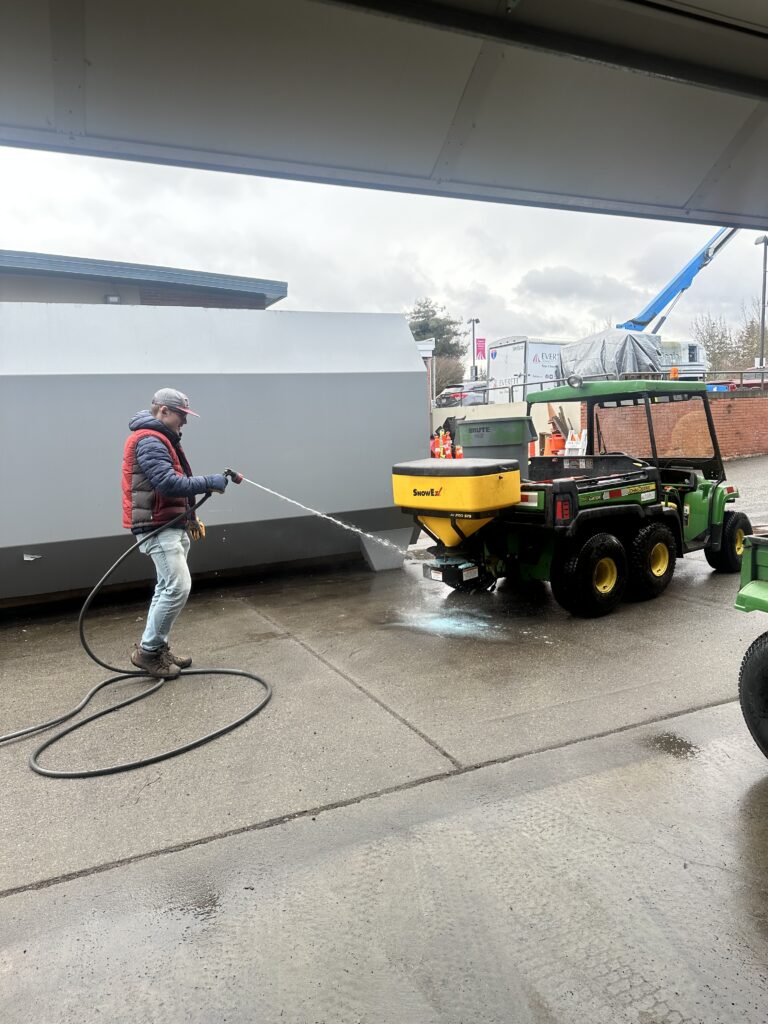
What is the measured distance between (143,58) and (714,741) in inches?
152

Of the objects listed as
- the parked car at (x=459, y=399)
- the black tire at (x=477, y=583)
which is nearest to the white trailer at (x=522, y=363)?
the parked car at (x=459, y=399)

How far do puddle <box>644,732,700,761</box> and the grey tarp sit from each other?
14.5 metres

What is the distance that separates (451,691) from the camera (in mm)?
4398

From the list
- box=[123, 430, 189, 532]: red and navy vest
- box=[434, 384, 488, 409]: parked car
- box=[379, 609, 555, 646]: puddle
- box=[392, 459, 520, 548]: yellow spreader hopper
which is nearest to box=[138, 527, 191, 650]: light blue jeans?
box=[123, 430, 189, 532]: red and navy vest

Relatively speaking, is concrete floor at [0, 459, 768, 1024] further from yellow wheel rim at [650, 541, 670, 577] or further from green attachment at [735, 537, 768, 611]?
yellow wheel rim at [650, 541, 670, 577]

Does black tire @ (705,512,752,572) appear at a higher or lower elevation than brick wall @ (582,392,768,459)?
lower

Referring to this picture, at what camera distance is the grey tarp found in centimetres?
1739

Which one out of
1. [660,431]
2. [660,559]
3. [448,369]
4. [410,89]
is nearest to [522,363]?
[660,431]

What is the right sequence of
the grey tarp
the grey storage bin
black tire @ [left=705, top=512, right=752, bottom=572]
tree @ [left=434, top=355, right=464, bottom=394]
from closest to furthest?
the grey storage bin → black tire @ [left=705, top=512, right=752, bottom=572] → the grey tarp → tree @ [left=434, top=355, right=464, bottom=394]

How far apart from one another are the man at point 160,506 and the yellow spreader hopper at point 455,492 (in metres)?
1.73

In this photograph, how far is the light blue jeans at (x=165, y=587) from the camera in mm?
4633

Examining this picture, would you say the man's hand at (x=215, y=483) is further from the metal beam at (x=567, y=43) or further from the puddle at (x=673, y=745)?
the metal beam at (x=567, y=43)

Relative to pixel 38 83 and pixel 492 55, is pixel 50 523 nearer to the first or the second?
pixel 38 83

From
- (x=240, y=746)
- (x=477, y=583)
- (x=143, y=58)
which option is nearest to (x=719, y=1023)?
(x=240, y=746)
